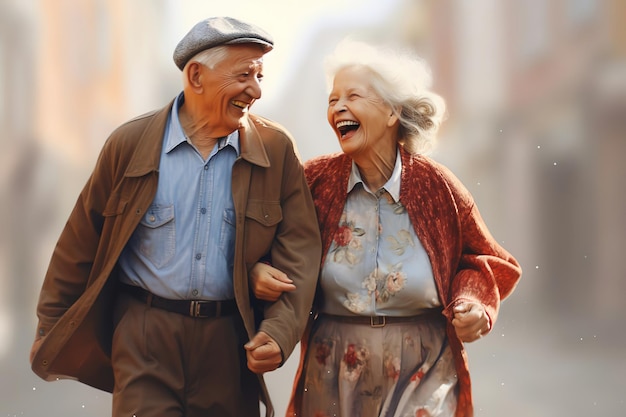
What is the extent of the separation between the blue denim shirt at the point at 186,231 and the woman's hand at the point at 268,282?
83 mm

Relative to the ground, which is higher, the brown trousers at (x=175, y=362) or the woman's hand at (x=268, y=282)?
the woman's hand at (x=268, y=282)

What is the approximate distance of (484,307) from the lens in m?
3.31

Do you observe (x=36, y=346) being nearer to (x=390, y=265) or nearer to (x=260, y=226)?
(x=260, y=226)

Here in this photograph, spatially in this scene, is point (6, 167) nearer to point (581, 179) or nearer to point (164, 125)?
point (164, 125)

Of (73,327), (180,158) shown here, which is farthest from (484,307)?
(73,327)

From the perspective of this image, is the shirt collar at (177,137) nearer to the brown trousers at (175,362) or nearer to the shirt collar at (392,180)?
the shirt collar at (392,180)

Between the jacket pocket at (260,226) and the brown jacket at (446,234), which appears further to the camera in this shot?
the brown jacket at (446,234)

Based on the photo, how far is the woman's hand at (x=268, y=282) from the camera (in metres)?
3.17

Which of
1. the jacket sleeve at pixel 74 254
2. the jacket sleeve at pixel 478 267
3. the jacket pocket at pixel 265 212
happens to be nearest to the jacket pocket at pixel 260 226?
the jacket pocket at pixel 265 212

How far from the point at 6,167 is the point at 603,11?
4.12 metres

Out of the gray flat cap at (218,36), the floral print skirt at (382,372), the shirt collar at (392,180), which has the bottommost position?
the floral print skirt at (382,372)

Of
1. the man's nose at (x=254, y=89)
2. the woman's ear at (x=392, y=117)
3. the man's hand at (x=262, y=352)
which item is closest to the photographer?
the man's hand at (x=262, y=352)

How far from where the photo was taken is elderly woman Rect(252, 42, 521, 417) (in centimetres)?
330

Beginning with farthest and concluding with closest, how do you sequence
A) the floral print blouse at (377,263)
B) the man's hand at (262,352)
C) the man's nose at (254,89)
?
the floral print blouse at (377,263), the man's nose at (254,89), the man's hand at (262,352)
